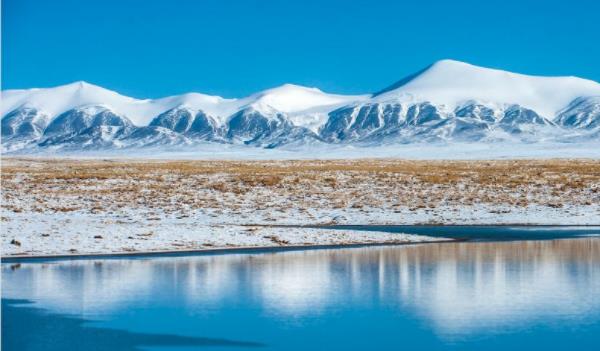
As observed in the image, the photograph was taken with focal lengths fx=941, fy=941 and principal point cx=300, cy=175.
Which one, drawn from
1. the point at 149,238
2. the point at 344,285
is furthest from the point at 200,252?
the point at 344,285

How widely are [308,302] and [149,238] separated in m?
11.9

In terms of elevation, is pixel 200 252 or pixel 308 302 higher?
pixel 200 252

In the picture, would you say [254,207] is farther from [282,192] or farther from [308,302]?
[308,302]

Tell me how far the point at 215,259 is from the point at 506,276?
839 centimetres

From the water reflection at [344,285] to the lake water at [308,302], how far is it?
0.14 feet

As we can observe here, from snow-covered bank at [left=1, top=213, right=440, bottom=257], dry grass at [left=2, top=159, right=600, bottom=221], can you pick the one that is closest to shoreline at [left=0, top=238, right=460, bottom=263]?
snow-covered bank at [left=1, top=213, right=440, bottom=257]

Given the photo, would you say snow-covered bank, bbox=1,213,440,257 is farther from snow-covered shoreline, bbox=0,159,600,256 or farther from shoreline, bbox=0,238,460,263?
shoreline, bbox=0,238,460,263

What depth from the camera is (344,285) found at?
22109 mm

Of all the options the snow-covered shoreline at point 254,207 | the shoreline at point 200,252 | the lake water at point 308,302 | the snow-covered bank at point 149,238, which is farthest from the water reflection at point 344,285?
the snow-covered shoreline at point 254,207

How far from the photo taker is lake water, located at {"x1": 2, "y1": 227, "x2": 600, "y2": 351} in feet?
53.3

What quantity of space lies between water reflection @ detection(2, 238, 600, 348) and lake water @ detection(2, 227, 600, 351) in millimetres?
42

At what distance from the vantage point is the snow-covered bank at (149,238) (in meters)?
28.8

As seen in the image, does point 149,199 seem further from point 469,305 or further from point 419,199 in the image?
point 469,305

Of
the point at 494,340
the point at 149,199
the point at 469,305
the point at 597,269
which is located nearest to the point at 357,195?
the point at 149,199
